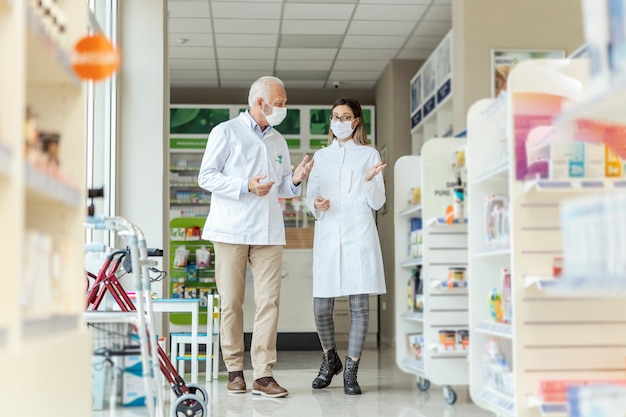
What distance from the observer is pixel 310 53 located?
9.95m

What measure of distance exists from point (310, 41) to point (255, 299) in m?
5.02

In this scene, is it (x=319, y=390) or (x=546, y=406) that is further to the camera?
(x=319, y=390)

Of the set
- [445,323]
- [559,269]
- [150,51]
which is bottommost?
[445,323]

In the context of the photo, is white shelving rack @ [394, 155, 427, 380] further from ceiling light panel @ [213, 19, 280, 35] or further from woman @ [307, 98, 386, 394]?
ceiling light panel @ [213, 19, 280, 35]

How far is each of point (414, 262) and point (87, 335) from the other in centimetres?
297

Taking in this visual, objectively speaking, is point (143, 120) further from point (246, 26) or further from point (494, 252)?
point (494, 252)

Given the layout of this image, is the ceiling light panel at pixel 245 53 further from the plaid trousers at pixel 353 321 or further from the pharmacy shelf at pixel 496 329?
the pharmacy shelf at pixel 496 329

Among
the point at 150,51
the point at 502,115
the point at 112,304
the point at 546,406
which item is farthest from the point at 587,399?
the point at 150,51

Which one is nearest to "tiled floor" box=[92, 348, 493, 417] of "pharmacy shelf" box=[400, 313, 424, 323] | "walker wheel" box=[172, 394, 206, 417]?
"walker wheel" box=[172, 394, 206, 417]

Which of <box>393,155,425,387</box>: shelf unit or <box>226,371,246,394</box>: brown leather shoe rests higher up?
<box>393,155,425,387</box>: shelf unit

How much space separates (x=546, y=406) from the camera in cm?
288

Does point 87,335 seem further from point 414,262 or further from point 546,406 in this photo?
point 414,262

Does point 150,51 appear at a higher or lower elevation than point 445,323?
higher

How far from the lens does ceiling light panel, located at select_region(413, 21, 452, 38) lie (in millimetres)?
8812
